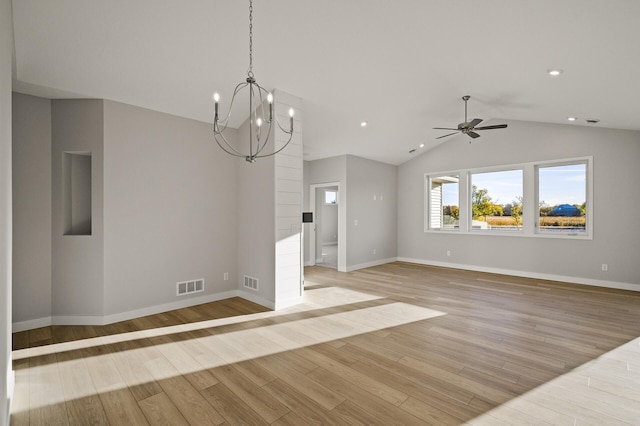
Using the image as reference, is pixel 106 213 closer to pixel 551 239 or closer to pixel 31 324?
pixel 31 324

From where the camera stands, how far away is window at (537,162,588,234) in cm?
595

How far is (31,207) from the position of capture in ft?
11.8

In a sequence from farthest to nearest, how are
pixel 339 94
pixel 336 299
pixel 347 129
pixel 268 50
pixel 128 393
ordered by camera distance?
pixel 347 129 < pixel 336 299 < pixel 339 94 < pixel 268 50 < pixel 128 393

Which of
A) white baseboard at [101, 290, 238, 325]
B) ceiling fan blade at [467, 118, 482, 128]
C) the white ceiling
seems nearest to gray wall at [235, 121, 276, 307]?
white baseboard at [101, 290, 238, 325]

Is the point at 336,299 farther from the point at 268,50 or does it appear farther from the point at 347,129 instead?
the point at 268,50

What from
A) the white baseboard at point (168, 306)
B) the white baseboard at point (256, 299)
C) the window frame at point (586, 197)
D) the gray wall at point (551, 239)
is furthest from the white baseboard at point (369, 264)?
the window frame at point (586, 197)

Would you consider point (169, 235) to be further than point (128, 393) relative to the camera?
Yes

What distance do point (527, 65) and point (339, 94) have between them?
2359mm

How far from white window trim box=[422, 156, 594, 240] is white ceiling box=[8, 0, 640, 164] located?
1422 millimetres

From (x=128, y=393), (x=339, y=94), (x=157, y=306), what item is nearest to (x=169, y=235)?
(x=157, y=306)

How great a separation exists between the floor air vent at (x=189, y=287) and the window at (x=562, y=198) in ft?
22.5

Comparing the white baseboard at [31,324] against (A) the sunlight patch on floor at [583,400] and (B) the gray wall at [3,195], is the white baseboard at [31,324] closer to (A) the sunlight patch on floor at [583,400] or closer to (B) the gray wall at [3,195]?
(B) the gray wall at [3,195]

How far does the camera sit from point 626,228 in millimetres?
5391

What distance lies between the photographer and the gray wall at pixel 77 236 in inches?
147
